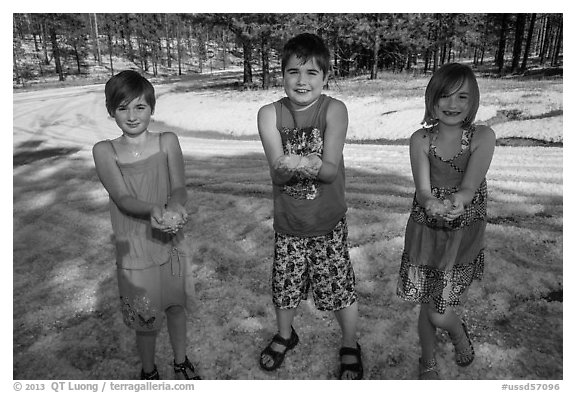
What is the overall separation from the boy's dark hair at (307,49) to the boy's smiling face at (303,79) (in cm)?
2

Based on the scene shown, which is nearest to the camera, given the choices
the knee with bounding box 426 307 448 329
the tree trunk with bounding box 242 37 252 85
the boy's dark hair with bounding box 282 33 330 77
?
the boy's dark hair with bounding box 282 33 330 77

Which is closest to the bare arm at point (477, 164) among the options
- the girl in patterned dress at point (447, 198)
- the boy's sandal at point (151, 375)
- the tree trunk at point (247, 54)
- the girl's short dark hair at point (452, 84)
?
the girl in patterned dress at point (447, 198)

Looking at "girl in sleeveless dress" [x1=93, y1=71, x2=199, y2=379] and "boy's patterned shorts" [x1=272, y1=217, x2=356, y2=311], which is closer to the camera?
"girl in sleeveless dress" [x1=93, y1=71, x2=199, y2=379]

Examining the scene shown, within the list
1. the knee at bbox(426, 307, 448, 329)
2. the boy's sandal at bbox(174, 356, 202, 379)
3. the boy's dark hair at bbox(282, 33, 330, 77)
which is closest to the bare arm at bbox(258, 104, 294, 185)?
the boy's dark hair at bbox(282, 33, 330, 77)

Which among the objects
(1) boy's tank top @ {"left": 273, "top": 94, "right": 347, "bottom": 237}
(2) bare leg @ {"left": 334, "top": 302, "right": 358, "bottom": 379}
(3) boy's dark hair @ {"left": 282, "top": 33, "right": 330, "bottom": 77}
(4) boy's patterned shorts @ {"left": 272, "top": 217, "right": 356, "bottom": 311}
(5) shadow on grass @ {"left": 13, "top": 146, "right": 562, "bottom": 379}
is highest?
(3) boy's dark hair @ {"left": 282, "top": 33, "right": 330, "bottom": 77}

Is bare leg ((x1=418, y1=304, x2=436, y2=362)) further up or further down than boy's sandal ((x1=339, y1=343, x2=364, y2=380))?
further up

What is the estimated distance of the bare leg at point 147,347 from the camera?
2.18m

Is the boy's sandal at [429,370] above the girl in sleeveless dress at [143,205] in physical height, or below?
below

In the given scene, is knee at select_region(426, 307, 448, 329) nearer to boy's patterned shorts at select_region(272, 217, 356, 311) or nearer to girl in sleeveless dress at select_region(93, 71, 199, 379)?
boy's patterned shorts at select_region(272, 217, 356, 311)

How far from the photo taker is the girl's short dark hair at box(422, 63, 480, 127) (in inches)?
72.2

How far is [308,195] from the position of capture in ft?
6.97

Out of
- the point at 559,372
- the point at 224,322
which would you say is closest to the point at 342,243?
the point at 224,322

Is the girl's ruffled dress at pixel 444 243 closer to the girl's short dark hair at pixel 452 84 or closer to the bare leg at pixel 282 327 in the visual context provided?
the girl's short dark hair at pixel 452 84
